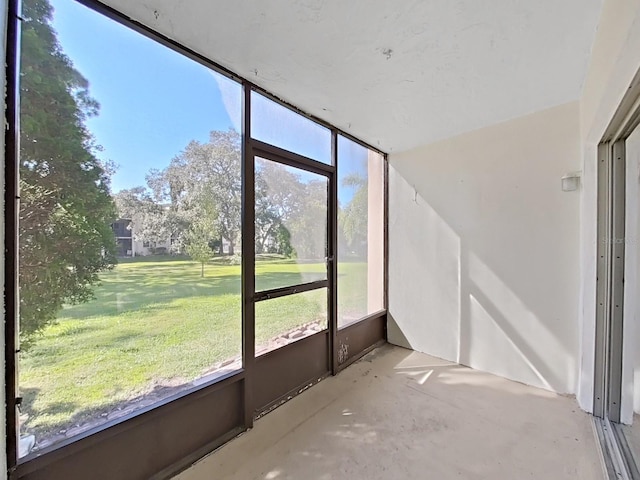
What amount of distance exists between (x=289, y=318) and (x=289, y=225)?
2.48 ft

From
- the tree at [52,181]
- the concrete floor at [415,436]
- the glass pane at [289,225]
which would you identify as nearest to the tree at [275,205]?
the glass pane at [289,225]

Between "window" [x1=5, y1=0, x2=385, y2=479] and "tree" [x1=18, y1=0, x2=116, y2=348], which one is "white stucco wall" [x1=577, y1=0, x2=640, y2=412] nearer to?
"window" [x1=5, y1=0, x2=385, y2=479]

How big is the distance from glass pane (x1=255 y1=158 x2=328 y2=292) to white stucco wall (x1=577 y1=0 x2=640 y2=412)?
188cm

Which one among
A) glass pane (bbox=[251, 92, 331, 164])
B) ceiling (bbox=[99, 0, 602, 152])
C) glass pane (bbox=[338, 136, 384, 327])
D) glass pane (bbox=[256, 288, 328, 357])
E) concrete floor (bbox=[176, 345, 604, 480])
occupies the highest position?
ceiling (bbox=[99, 0, 602, 152])

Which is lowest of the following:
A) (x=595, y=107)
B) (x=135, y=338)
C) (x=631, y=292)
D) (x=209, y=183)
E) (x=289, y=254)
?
(x=135, y=338)

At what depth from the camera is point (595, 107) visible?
1691mm

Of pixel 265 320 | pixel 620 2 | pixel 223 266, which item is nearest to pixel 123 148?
pixel 223 266

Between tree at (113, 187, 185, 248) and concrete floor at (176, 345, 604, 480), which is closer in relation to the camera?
tree at (113, 187, 185, 248)

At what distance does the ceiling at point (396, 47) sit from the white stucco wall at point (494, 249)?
0.41 meters

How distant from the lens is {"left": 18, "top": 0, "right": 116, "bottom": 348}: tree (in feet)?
3.77

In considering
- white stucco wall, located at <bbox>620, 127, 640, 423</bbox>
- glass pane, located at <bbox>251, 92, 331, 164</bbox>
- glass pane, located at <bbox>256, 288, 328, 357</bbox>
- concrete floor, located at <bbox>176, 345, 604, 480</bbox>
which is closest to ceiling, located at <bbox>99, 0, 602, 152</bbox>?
glass pane, located at <bbox>251, 92, 331, 164</bbox>

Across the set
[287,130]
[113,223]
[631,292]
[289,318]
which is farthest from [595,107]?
[113,223]

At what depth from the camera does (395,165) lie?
3.39m

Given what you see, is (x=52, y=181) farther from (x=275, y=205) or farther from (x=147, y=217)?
(x=275, y=205)
